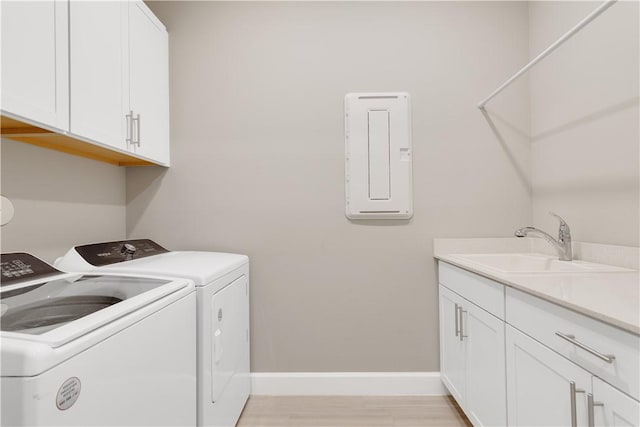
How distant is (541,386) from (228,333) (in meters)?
1.29

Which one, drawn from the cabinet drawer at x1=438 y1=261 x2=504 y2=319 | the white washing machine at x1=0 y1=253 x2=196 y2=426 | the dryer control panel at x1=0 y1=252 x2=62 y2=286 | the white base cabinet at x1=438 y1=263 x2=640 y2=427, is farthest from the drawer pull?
the dryer control panel at x1=0 y1=252 x2=62 y2=286

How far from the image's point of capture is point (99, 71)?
61.8 inches

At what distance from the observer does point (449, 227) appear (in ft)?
7.48

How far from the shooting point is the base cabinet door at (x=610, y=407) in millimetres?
788

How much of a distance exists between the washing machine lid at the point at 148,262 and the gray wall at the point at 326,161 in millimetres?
345

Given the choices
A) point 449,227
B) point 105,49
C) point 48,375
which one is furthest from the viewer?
point 449,227

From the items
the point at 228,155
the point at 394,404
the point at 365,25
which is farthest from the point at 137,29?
the point at 394,404

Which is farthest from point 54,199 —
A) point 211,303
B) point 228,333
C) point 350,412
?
point 350,412

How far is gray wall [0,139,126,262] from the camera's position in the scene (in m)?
1.52

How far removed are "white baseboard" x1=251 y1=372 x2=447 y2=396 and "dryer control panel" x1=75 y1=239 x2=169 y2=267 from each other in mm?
1011

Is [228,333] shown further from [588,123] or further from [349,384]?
[588,123]

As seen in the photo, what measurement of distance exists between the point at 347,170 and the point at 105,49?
4.52ft

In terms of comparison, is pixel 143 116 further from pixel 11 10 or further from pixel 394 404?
pixel 394 404

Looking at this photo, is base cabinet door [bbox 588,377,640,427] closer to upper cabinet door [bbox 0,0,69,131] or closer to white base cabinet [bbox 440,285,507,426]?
white base cabinet [bbox 440,285,507,426]
